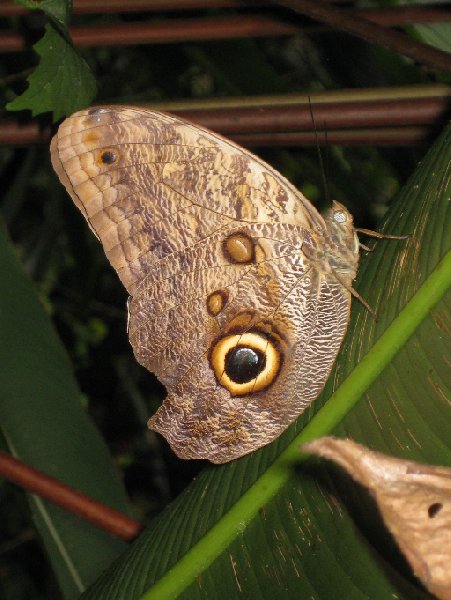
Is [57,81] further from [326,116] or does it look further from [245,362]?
[245,362]

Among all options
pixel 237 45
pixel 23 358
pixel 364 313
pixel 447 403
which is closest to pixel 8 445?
pixel 23 358

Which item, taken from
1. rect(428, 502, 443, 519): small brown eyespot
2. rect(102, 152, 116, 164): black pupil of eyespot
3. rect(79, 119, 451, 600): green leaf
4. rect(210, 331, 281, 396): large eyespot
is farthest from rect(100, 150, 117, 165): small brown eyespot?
rect(428, 502, 443, 519): small brown eyespot

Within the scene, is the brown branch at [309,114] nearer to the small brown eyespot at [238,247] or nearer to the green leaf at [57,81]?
the green leaf at [57,81]

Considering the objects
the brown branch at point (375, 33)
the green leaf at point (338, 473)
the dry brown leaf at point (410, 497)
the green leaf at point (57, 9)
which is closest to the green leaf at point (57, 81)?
the green leaf at point (57, 9)

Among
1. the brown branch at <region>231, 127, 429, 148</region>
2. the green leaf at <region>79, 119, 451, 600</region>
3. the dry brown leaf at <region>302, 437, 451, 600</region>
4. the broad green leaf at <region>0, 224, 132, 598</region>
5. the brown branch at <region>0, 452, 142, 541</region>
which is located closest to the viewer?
the dry brown leaf at <region>302, 437, 451, 600</region>

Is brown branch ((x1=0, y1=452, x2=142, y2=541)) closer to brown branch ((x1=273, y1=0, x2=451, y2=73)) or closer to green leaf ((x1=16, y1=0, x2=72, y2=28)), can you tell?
green leaf ((x1=16, y1=0, x2=72, y2=28))

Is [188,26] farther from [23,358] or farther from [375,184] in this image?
[375,184]
